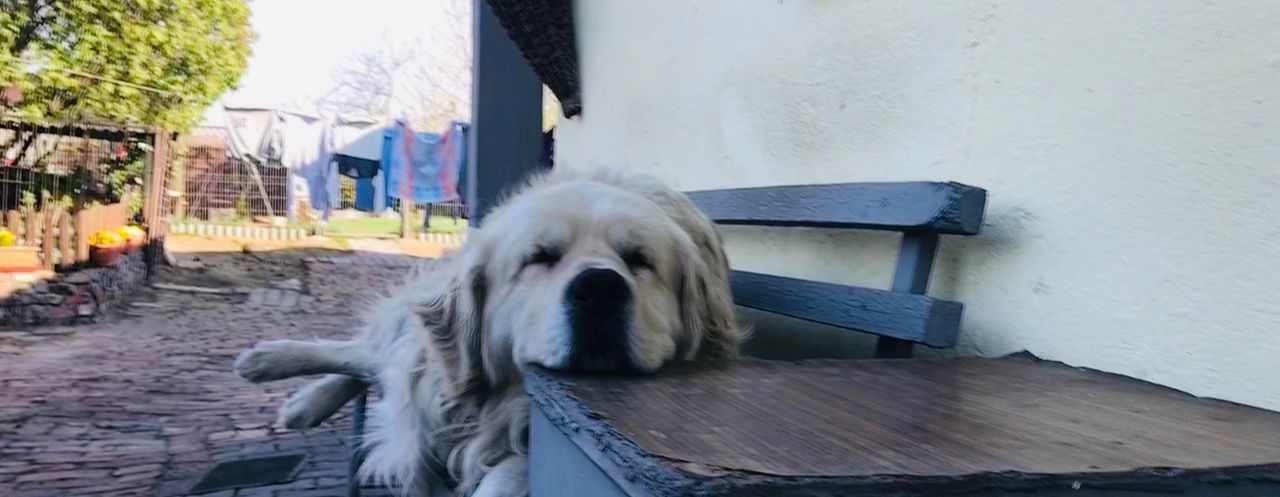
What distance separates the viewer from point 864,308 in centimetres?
197

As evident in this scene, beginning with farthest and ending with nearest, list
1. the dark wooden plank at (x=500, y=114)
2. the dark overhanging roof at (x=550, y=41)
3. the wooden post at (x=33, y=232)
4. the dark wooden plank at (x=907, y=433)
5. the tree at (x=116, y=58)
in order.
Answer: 1. the tree at (x=116, y=58)
2. the wooden post at (x=33, y=232)
3. the dark wooden plank at (x=500, y=114)
4. the dark overhanging roof at (x=550, y=41)
5. the dark wooden plank at (x=907, y=433)

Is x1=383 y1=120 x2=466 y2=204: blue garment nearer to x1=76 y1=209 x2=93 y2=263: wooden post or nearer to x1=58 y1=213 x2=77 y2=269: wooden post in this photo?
x1=76 y1=209 x2=93 y2=263: wooden post

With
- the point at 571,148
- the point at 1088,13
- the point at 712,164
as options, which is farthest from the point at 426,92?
the point at 1088,13

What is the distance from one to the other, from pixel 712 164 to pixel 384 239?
1828 cm

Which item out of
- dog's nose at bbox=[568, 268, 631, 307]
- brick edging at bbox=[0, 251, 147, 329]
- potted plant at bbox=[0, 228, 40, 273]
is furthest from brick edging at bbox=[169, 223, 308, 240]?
dog's nose at bbox=[568, 268, 631, 307]

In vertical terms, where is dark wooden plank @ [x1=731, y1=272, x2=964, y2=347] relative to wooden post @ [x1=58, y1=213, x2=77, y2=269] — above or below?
above

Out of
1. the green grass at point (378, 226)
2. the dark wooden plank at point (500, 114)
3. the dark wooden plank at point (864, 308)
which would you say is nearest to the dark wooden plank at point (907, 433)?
the dark wooden plank at point (864, 308)

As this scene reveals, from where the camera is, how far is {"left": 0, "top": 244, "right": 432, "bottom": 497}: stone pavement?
3.70 m

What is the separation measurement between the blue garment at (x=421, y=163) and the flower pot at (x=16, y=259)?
29.6ft

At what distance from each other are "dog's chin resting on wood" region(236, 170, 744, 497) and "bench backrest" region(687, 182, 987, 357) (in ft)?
0.77

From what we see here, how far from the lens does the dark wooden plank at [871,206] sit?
1783mm

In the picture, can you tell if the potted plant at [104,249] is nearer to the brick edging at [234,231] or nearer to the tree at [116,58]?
the tree at [116,58]

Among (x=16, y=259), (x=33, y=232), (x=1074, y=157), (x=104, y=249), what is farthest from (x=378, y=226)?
(x=1074, y=157)

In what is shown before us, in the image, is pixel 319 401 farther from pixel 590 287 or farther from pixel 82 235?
pixel 82 235
